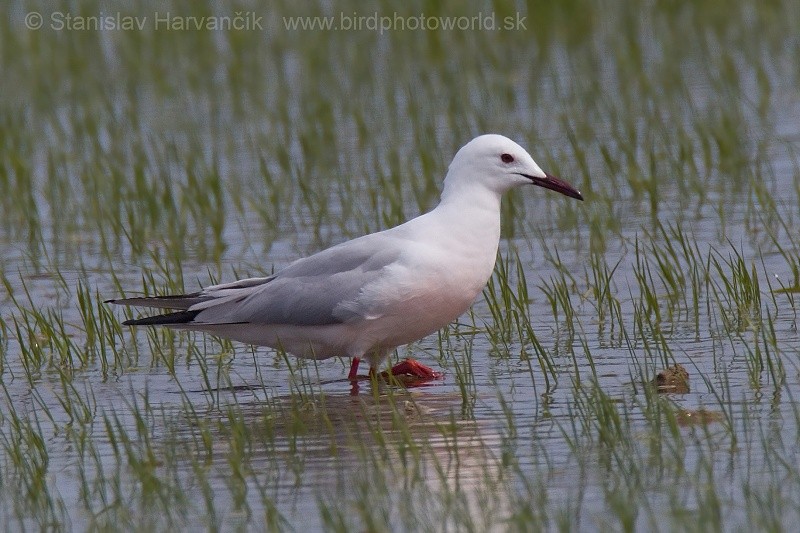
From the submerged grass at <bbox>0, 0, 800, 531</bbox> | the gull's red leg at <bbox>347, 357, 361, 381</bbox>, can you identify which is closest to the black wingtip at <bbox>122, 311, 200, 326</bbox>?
the submerged grass at <bbox>0, 0, 800, 531</bbox>

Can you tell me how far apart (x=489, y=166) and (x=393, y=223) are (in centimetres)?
231

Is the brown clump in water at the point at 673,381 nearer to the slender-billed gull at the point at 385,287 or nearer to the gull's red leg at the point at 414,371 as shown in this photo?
the slender-billed gull at the point at 385,287

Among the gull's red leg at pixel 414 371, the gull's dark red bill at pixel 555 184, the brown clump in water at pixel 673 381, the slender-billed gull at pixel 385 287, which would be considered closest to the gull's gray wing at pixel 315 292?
the slender-billed gull at pixel 385 287

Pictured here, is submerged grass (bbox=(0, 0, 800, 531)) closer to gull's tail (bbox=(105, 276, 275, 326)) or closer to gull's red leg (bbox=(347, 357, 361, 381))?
gull's red leg (bbox=(347, 357, 361, 381))

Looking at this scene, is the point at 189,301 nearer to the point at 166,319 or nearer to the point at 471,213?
the point at 166,319

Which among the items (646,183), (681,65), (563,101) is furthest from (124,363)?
(681,65)

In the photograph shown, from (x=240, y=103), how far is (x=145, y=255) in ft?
14.6

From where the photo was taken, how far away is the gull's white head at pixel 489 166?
733 centimetres

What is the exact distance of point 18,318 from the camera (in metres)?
8.88

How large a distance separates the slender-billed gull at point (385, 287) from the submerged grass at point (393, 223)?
0.24 meters

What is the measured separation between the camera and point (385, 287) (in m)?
6.97

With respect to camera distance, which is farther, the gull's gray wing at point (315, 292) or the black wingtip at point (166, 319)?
the black wingtip at point (166, 319)

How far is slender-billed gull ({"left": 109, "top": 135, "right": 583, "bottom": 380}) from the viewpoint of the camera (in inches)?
275

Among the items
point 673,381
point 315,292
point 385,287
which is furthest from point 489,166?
point 673,381
